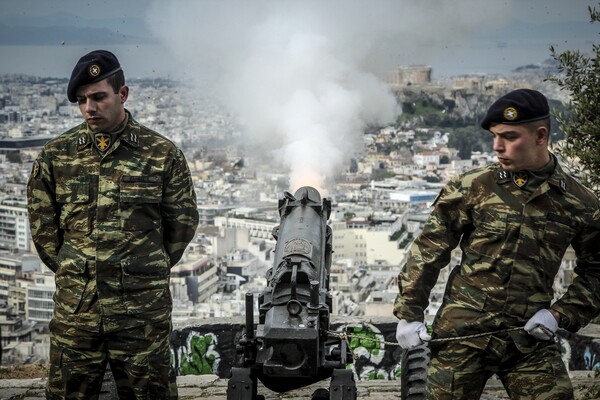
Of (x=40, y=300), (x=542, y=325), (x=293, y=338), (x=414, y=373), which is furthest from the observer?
(x=40, y=300)

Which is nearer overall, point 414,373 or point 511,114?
point 511,114

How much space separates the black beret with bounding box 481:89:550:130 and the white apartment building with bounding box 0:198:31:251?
27.0m

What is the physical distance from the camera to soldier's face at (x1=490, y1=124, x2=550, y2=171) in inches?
176

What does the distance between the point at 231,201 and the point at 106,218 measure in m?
35.3

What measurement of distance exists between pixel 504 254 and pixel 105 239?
1905 millimetres

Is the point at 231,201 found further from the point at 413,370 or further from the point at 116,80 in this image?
the point at 116,80

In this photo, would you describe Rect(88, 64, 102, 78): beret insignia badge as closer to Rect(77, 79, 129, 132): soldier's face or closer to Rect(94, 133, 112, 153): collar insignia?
Rect(77, 79, 129, 132): soldier's face

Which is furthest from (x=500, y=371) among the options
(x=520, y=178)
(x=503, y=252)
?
(x=520, y=178)

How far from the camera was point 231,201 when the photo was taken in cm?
4022

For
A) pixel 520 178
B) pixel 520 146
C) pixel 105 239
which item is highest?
pixel 520 146

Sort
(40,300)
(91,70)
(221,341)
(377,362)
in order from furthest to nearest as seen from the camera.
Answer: (40,300)
(377,362)
(221,341)
(91,70)

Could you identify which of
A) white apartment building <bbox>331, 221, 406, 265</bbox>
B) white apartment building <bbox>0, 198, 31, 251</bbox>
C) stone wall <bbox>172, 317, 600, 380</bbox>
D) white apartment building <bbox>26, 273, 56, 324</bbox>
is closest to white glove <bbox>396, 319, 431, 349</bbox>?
stone wall <bbox>172, 317, 600, 380</bbox>

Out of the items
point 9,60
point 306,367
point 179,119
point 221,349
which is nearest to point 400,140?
point 179,119

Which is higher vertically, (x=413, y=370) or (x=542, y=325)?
(x=542, y=325)
